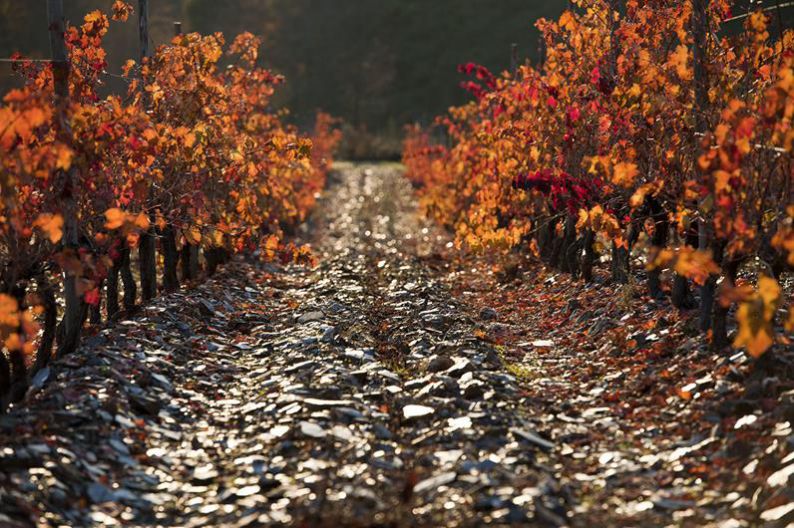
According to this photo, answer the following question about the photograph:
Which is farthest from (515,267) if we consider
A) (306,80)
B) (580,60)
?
(306,80)

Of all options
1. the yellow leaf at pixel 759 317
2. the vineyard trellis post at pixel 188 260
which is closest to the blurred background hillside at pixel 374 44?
the vineyard trellis post at pixel 188 260

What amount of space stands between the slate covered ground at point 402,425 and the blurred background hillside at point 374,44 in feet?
216

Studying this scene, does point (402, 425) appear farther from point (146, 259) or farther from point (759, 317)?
point (146, 259)

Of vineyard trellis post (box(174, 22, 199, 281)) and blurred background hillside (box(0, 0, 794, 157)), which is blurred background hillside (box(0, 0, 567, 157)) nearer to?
blurred background hillside (box(0, 0, 794, 157))

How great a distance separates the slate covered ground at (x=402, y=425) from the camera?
6410 millimetres

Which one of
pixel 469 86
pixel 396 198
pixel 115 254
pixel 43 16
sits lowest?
pixel 396 198

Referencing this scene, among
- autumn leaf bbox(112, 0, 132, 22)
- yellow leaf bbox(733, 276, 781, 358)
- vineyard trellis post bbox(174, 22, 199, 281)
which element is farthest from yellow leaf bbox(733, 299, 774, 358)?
vineyard trellis post bbox(174, 22, 199, 281)

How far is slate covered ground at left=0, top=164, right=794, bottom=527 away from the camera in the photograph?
252 inches

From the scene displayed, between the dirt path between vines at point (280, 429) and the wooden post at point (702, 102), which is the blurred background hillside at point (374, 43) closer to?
the dirt path between vines at point (280, 429)

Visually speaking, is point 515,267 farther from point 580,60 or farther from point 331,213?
point 331,213

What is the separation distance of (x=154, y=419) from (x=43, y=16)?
67.1 meters

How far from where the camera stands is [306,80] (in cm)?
9406

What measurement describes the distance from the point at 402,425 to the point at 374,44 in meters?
90.1

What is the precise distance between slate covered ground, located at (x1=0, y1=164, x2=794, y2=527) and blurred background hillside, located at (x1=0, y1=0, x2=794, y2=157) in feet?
216
